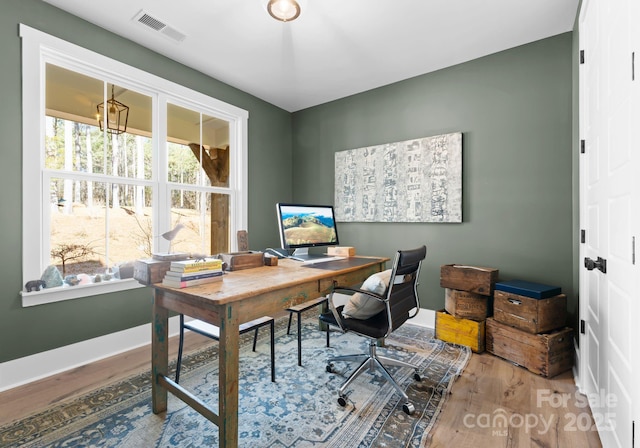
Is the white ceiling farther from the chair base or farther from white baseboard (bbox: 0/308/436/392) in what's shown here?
white baseboard (bbox: 0/308/436/392)

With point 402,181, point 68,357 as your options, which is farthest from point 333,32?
point 68,357

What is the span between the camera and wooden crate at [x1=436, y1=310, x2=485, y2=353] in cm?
→ 257

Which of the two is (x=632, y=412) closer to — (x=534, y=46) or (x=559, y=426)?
(x=559, y=426)

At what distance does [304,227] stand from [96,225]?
5.79 ft

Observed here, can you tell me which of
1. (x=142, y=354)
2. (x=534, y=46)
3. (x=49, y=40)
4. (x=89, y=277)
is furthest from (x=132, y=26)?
(x=534, y=46)

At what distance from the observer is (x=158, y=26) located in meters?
2.49

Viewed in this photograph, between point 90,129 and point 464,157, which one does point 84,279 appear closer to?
point 90,129

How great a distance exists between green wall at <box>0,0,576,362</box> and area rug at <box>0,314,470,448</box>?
30.7 inches

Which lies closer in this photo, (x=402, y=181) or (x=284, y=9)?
(x=284, y=9)

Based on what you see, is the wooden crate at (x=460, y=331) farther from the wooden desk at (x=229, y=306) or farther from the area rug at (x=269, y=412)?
the wooden desk at (x=229, y=306)

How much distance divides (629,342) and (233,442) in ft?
5.50

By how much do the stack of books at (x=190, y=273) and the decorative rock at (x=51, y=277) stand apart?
51.4 inches

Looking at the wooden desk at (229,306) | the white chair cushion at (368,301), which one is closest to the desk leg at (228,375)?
the wooden desk at (229,306)

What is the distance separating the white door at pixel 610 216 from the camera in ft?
3.79
